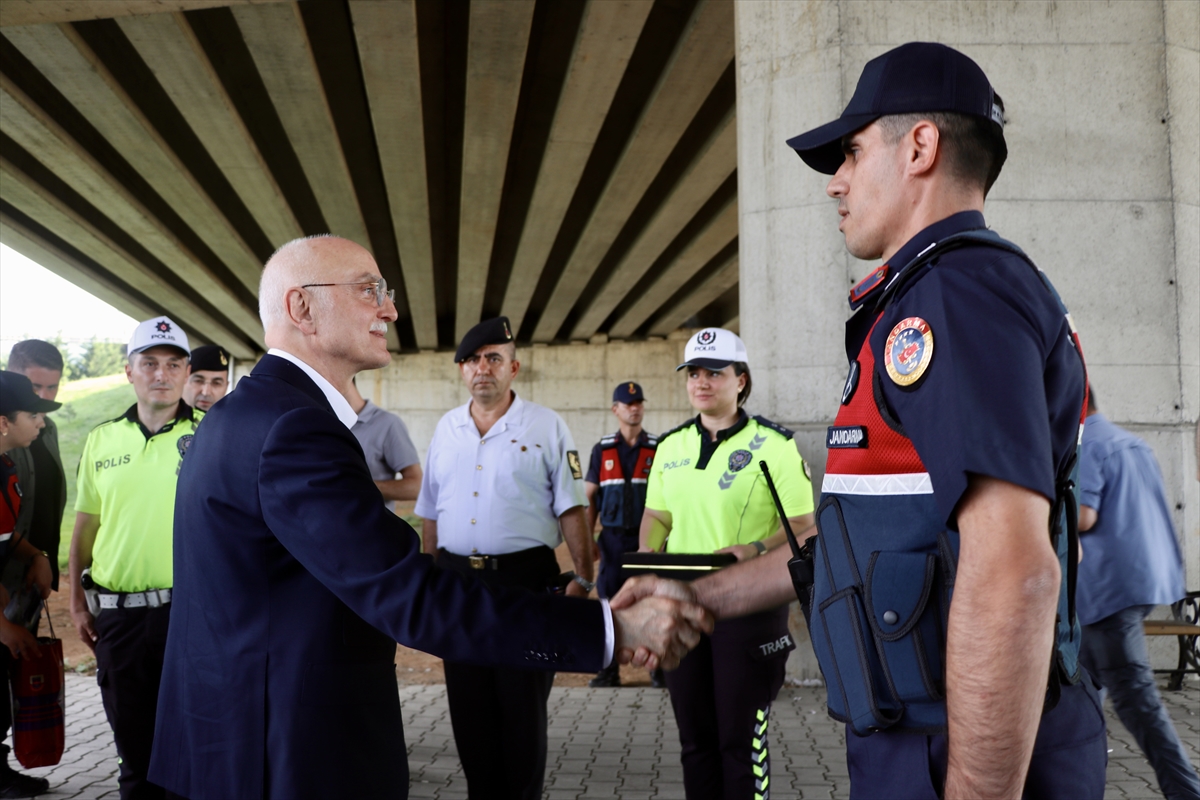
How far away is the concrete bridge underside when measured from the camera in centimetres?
957

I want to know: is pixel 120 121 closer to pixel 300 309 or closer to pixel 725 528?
pixel 725 528

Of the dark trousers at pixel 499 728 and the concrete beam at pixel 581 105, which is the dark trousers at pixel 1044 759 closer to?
the dark trousers at pixel 499 728

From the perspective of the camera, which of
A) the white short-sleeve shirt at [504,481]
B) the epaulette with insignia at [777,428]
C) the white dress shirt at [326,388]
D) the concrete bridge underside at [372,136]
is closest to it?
the white dress shirt at [326,388]

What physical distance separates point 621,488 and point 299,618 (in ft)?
21.5

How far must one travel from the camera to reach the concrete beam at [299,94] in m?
9.17

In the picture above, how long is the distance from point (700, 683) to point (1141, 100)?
16.7 ft

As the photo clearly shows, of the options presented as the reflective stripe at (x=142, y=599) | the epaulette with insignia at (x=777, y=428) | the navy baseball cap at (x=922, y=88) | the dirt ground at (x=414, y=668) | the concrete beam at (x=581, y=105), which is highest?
the concrete beam at (x=581, y=105)

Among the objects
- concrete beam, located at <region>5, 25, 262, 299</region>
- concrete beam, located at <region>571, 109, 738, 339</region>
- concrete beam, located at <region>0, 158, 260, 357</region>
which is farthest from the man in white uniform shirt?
concrete beam, located at <region>0, 158, 260, 357</region>

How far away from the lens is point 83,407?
43.3m

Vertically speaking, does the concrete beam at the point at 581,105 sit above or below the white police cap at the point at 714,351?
above

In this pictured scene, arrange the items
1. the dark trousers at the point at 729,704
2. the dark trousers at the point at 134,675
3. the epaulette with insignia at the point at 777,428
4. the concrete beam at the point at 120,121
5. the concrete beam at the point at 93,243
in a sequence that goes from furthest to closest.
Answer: the concrete beam at the point at 93,243 → the concrete beam at the point at 120,121 → the epaulette with insignia at the point at 777,428 → the dark trousers at the point at 134,675 → the dark trousers at the point at 729,704

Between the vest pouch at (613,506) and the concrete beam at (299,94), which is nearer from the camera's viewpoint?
the vest pouch at (613,506)

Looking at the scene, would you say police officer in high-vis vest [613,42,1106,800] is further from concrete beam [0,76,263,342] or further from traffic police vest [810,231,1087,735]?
concrete beam [0,76,263,342]

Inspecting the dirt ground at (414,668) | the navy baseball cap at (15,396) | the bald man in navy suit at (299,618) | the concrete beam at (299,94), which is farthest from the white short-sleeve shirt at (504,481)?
the concrete beam at (299,94)
